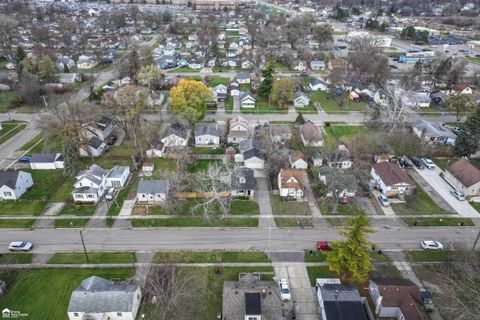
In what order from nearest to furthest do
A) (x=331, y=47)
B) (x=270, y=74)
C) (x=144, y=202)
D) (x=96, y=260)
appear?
1. (x=96, y=260)
2. (x=144, y=202)
3. (x=270, y=74)
4. (x=331, y=47)

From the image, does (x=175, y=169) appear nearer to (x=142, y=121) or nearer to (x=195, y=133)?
(x=195, y=133)

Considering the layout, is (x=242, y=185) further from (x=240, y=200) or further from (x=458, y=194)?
(x=458, y=194)

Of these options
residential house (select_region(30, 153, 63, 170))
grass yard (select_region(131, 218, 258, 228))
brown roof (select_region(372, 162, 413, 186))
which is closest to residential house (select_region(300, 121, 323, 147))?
brown roof (select_region(372, 162, 413, 186))

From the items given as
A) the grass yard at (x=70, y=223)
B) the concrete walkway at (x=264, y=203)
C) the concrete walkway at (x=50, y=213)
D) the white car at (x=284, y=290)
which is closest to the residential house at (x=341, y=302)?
the white car at (x=284, y=290)

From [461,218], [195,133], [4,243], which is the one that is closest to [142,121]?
[195,133]

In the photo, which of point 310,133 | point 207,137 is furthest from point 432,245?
point 207,137

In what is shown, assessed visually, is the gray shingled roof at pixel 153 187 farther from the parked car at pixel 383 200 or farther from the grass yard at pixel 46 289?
the parked car at pixel 383 200

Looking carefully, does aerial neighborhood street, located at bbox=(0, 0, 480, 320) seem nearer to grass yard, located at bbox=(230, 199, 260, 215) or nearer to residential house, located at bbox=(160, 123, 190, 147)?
residential house, located at bbox=(160, 123, 190, 147)
